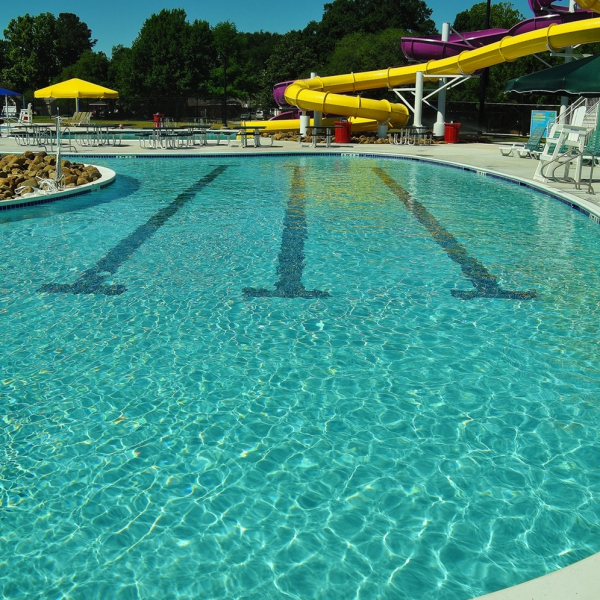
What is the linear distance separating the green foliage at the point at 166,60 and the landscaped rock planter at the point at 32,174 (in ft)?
152

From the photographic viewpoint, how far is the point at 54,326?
5.55 m

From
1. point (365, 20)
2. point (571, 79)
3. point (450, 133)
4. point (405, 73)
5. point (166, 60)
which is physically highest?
point (365, 20)

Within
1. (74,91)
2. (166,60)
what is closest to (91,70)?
(166,60)

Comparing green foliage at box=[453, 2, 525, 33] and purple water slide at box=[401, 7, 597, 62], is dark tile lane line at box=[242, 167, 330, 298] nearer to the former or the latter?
purple water slide at box=[401, 7, 597, 62]

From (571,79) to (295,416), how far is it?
10336mm

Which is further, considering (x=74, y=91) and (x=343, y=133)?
(x=74, y=91)

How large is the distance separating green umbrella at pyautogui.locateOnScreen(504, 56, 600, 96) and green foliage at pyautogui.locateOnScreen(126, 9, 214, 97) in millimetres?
48850

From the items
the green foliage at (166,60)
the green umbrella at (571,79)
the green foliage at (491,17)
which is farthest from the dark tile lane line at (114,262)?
the green foliage at (166,60)

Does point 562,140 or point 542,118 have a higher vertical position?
point 542,118

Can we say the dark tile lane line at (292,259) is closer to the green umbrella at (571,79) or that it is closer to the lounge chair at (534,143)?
the green umbrella at (571,79)

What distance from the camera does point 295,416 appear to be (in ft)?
13.5

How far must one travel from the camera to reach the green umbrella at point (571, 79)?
1130 cm

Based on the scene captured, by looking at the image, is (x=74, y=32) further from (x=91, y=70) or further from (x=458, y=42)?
(x=458, y=42)

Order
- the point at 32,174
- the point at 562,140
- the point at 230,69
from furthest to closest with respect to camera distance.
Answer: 1. the point at 230,69
2. the point at 32,174
3. the point at 562,140
